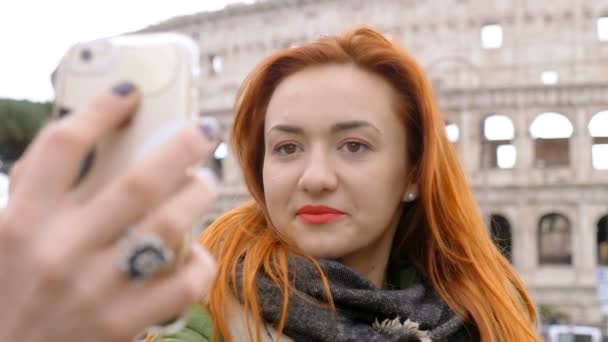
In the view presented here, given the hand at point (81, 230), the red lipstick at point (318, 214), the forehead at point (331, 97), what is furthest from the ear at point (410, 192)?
the hand at point (81, 230)

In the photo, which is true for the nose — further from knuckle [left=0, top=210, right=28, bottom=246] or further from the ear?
knuckle [left=0, top=210, right=28, bottom=246]

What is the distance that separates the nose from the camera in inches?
83.0

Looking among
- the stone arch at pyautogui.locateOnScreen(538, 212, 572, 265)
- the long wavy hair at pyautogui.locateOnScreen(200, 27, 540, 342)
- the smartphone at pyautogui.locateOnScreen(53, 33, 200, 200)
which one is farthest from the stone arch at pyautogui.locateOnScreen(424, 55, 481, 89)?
the smartphone at pyautogui.locateOnScreen(53, 33, 200, 200)

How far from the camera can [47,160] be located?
34.9 inches

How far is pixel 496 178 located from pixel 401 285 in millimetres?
25031

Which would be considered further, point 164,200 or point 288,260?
point 288,260

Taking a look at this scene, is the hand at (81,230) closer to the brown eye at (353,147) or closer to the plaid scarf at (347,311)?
the plaid scarf at (347,311)

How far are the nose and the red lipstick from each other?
0.17ft

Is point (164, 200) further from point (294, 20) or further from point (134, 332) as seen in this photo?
point (294, 20)

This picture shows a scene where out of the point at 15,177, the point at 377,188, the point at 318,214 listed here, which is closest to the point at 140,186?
the point at 15,177

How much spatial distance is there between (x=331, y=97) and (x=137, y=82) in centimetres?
119

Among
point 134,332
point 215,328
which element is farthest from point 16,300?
point 215,328

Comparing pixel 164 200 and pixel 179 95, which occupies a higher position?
pixel 179 95

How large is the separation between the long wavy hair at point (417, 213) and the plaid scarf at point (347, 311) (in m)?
0.04
